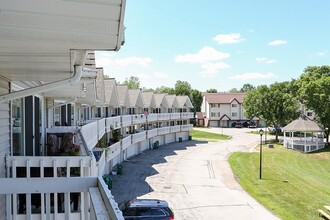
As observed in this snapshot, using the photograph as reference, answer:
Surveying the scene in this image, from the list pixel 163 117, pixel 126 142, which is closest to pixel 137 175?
pixel 126 142

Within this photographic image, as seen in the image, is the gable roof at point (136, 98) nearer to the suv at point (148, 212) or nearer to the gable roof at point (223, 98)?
the suv at point (148, 212)

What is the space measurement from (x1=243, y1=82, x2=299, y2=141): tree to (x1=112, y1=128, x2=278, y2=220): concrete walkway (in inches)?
540

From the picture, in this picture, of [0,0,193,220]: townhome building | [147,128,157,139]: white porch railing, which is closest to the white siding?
[0,0,193,220]: townhome building

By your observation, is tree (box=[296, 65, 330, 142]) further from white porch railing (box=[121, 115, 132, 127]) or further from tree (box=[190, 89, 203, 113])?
tree (box=[190, 89, 203, 113])

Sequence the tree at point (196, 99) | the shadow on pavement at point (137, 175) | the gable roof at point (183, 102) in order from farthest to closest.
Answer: the tree at point (196, 99) → the gable roof at point (183, 102) → the shadow on pavement at point (137, 175)

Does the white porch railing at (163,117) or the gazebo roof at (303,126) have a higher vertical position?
the white porch railing at (163,117)

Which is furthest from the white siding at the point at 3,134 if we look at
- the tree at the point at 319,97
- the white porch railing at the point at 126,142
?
the tree at the point at 319,97

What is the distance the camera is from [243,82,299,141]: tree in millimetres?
53031

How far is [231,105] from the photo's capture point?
84.5 meters

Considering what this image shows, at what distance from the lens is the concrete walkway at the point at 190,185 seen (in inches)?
797

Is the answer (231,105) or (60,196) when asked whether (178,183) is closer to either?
(60,196)

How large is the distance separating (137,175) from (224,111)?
57.1 m

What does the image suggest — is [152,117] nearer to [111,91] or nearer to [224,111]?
[111,91]

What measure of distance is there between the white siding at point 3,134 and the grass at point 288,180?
54.1 ft
